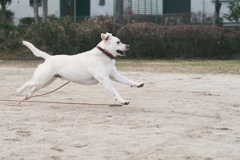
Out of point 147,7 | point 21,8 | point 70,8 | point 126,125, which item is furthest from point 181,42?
point 126,125

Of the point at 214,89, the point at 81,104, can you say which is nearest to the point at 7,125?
the point at 81,104

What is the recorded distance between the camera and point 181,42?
3102cm

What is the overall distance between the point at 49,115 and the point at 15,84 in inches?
228

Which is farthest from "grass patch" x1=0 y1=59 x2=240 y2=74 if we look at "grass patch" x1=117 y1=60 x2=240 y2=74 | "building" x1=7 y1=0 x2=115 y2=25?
"building" x1=7 y1=0 x2=115 y2=25

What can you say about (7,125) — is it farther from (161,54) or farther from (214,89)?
(161,54)

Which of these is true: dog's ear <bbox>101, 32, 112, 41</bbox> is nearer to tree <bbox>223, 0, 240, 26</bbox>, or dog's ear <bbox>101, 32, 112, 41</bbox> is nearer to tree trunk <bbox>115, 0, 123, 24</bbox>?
tree trunk <bbox>115, 0, 123, 24</bbox>

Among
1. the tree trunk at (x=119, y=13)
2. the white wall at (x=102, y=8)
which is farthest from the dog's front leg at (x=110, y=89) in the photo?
the white wall at (x=102, y=8)

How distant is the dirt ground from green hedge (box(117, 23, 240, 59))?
51.8 ft

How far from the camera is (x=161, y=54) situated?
31078 mm

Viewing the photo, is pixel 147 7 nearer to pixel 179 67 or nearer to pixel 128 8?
pixel 128 8

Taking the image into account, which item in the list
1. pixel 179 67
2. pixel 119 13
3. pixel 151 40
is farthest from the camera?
pixel 119 13

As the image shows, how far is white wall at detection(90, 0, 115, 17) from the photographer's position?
142ft

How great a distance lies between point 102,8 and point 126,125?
3495 centimetres

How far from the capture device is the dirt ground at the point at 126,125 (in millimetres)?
7321
